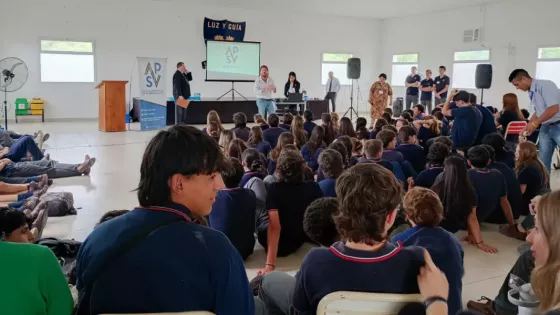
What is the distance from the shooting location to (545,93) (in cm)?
516

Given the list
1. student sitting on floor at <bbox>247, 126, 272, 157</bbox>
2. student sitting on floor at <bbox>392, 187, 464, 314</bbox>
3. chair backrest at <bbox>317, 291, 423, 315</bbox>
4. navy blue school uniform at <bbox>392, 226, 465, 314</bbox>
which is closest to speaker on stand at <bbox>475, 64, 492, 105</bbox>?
student sitting on floor at <bbox>247, 126, 272, 157</bbox>

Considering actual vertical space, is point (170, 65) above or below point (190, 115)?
above

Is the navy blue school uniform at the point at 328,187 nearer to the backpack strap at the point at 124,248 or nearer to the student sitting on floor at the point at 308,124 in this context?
the backpack strap at the point at 124,248

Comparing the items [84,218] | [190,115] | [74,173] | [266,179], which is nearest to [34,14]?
[190,115]

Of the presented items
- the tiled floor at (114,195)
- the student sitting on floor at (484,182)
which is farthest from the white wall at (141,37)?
the student sitting on floor at (484,182)

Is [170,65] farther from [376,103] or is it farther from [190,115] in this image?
[376,103]

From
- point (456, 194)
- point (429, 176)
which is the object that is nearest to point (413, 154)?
point (429, 176)

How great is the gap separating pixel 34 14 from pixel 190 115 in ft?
15.8

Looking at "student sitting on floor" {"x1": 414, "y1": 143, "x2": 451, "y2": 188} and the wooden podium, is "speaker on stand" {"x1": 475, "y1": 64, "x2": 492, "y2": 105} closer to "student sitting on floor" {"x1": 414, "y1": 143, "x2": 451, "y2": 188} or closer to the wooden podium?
the wooden podium

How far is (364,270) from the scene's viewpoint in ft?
4.73

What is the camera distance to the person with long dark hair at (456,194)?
3.60 m

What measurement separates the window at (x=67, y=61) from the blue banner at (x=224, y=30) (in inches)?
133

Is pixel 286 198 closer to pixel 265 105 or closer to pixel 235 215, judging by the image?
pixel 235 215

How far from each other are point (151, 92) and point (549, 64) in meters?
9.85
